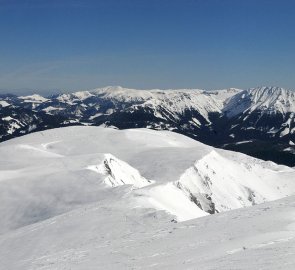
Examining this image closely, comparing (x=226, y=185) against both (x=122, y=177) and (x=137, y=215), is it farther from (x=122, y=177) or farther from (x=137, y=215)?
(x=137, y=215)

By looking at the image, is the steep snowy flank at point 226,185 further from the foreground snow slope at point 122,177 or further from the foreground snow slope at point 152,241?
the foreground snow slope at point 152,241

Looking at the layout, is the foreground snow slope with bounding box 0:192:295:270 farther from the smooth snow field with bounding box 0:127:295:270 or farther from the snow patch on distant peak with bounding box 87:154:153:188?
the snow patch on distant peak with bounding box 87:154:153:188

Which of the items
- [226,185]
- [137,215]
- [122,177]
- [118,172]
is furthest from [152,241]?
[226,185]

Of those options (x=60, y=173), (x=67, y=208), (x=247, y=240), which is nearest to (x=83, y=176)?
(x=60, y=173)

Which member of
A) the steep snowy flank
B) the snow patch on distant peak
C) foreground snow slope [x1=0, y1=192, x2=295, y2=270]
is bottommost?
the steep snowy flank

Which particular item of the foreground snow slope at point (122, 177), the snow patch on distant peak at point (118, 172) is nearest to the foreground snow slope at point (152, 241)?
the foreground snow slope at point (122, 177)

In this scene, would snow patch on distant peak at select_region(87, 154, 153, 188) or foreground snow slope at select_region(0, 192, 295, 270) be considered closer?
foreground snow slope at select_region(0, 192, 295, 270)

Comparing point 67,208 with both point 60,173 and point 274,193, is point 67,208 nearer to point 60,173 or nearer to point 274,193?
point 60,173

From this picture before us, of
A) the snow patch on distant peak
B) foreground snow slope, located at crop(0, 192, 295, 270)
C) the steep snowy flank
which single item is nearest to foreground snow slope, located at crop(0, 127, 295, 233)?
the steep snowy flank

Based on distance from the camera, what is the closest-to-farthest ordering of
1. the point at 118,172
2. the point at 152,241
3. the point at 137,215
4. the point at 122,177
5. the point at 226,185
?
the point at 152,241 < the point at 137,215 < the point at 122,177 < the point at 118,172 < the point at 226,185
